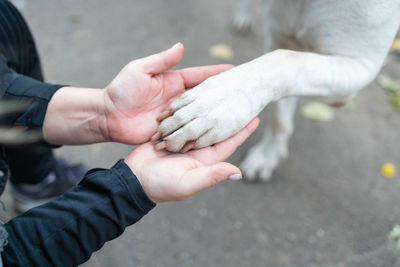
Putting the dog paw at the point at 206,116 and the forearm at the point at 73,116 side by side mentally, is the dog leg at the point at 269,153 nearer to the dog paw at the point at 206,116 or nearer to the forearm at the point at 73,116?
the dog paw at the point at 206,116

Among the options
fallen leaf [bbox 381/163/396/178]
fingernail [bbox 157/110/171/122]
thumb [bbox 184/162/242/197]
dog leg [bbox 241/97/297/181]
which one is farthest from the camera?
fallen leaf [bbox 381/163/396/178]

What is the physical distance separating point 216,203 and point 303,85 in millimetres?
923

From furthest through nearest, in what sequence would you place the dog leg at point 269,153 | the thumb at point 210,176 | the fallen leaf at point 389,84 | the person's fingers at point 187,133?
the fallen leaf at point 389,84 < the dog leg at point 269,153 < the person's fingers at point 187,133 < the thumb at point 210,176

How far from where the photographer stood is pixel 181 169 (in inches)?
43.2

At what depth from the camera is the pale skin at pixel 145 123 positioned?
1075 mm

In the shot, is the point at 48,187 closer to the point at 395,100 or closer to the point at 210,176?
the point at 210,176

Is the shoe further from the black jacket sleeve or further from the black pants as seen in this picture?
the black jacket sleeve

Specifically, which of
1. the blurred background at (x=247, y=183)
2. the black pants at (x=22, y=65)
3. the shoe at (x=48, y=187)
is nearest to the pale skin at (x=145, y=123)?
the black pants at (x=22, y=65)

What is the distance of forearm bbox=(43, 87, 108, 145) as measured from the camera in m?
1.35

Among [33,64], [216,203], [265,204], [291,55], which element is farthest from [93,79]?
[291,55]

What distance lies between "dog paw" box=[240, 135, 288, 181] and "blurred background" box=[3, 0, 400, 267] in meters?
0.06

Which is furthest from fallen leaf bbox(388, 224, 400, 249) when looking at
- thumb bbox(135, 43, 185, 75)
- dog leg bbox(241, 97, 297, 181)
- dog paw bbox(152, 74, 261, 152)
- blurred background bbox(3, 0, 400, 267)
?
thumb bbox(135, 43, 185, 75)

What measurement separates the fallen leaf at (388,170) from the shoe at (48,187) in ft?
5.78

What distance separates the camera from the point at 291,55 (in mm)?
1303
